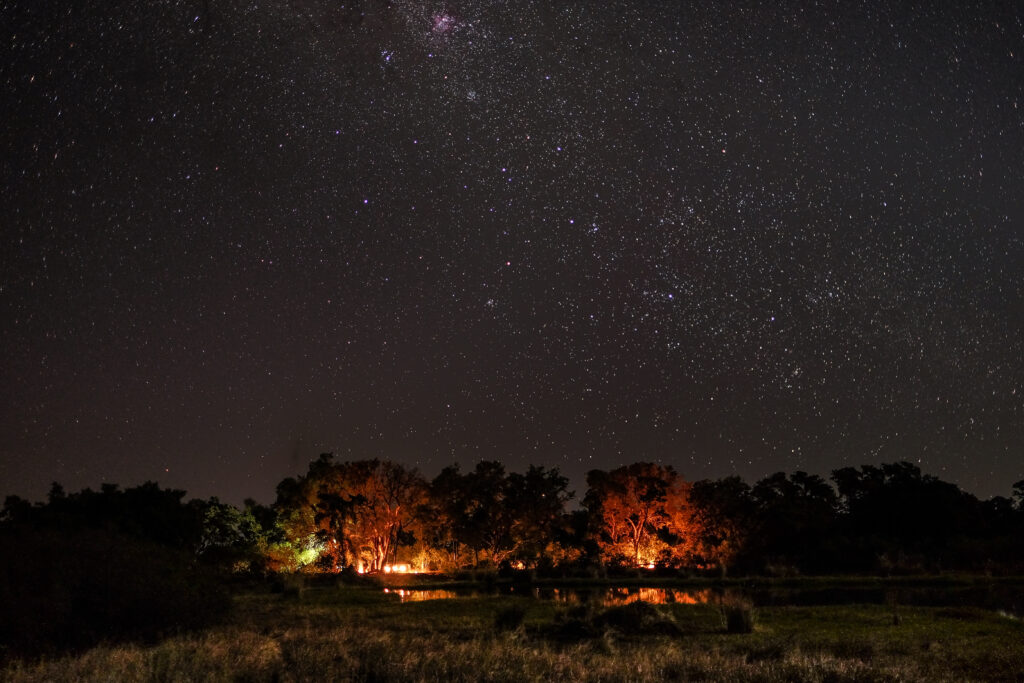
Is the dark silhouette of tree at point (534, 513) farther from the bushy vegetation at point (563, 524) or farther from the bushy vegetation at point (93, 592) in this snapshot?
the bushy vegetation at point (93, 592)

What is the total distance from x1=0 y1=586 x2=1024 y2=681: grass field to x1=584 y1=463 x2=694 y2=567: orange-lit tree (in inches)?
1186

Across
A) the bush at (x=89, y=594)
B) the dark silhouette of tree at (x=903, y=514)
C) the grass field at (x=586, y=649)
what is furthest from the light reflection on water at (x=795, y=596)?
the dark silhouette of tree at (x=903, y=514)

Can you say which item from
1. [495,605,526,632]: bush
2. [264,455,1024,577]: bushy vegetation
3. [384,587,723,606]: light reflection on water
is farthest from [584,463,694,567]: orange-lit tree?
[495,605,526,632]: bush

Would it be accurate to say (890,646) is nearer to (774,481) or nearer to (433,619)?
(433,619)

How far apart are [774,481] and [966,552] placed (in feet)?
62.4

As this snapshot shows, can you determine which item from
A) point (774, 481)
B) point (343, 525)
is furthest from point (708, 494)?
point (343, 525)

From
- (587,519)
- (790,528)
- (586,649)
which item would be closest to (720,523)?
(790,528)

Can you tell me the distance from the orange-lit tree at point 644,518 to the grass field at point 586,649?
30135mm

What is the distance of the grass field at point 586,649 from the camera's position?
11117mm

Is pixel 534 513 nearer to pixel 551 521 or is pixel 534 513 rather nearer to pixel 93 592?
pixel 551 521

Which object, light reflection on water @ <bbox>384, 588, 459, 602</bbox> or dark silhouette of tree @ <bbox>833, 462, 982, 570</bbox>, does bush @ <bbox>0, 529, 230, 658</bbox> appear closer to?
light reflection on water @ <bbox>384, 588, 459, 602</bbox>

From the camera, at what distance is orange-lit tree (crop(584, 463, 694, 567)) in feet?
168

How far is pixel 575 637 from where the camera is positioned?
1597 cm

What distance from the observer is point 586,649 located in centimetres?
1377
